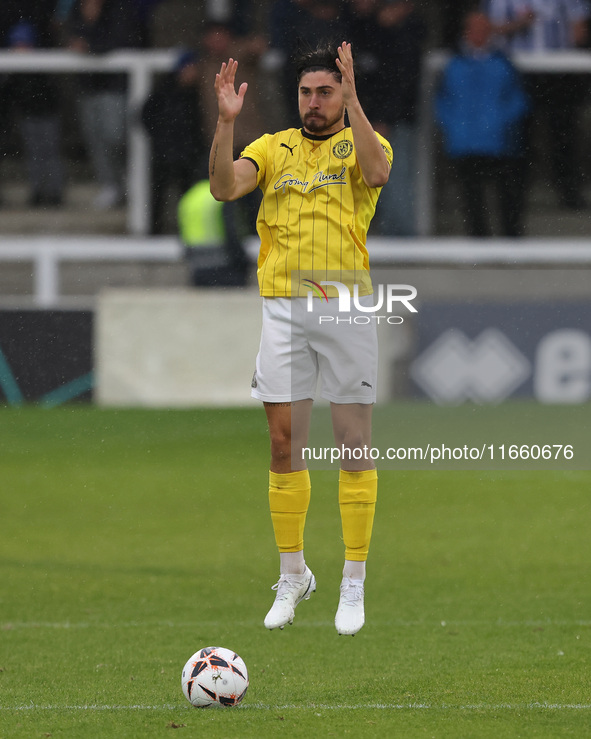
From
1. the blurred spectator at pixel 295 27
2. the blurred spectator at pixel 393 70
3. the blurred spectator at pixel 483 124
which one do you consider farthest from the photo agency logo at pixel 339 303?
the blurred spectator at pixel 483 124

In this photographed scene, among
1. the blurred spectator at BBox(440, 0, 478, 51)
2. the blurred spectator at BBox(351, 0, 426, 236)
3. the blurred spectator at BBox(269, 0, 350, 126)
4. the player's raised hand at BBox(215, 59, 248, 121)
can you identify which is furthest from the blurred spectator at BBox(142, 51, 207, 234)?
the player's raised hand at BBox(215, 59, 248, 121)

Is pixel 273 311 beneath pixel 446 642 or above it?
above

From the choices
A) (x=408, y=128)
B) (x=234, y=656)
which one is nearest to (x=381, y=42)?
(x=408, y=128)

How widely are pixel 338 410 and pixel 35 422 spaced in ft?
20.5

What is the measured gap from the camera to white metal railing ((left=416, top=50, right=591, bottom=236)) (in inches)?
455

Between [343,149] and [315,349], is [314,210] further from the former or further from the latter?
[315,349]

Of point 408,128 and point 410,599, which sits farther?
point 408,128

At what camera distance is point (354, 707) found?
4727 mm

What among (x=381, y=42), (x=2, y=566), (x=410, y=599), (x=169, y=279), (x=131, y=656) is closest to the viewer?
(x=131, y=656)

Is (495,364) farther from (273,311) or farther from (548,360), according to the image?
(273,311)

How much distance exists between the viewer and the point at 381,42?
1041cm

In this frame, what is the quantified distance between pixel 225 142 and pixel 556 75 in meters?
8.38

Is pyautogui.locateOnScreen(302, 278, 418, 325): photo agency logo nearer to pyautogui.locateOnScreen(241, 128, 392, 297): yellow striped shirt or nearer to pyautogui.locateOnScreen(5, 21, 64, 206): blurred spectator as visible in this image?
pyautogui.locateOnScreen(241, 128, 392, 297): yellow striped shirt

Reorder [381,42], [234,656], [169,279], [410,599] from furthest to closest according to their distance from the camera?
[169,279], [381,42], [410,599], [234,656]
